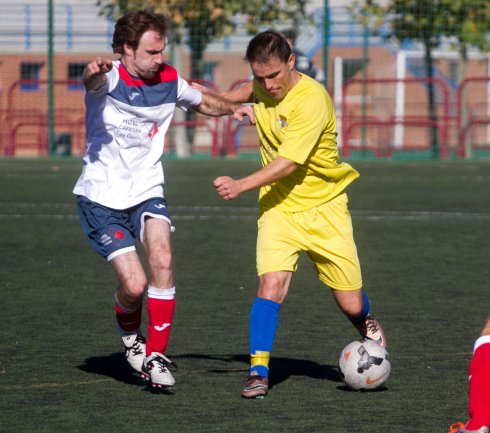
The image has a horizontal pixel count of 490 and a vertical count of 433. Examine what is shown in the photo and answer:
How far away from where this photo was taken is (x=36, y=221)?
45.1 ft

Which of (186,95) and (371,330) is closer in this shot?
(371,330)

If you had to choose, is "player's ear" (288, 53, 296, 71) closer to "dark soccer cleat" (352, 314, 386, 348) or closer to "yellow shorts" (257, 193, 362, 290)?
"yellow shorts" (257, 193, 362, 290)

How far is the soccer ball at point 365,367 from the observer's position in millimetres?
5930

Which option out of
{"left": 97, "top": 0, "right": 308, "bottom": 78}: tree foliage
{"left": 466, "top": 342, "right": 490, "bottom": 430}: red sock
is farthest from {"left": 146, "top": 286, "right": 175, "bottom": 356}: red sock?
{"left": 97, "top": 0, "right": 308, "bottom": 78}: tree foliage

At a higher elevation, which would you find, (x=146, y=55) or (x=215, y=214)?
(x=146, y=55)

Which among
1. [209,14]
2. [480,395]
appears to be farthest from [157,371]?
[209,14]

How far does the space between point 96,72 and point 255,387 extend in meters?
1.63

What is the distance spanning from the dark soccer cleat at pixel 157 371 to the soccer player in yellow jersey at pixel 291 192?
38cm

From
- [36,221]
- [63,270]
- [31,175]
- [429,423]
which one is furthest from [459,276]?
[31,175]

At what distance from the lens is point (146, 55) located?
6.20 m

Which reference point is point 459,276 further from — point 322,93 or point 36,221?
point 36,221

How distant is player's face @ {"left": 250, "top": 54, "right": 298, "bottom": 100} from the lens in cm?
596

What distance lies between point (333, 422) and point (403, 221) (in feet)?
28.9

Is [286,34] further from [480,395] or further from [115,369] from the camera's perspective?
[480,395]
